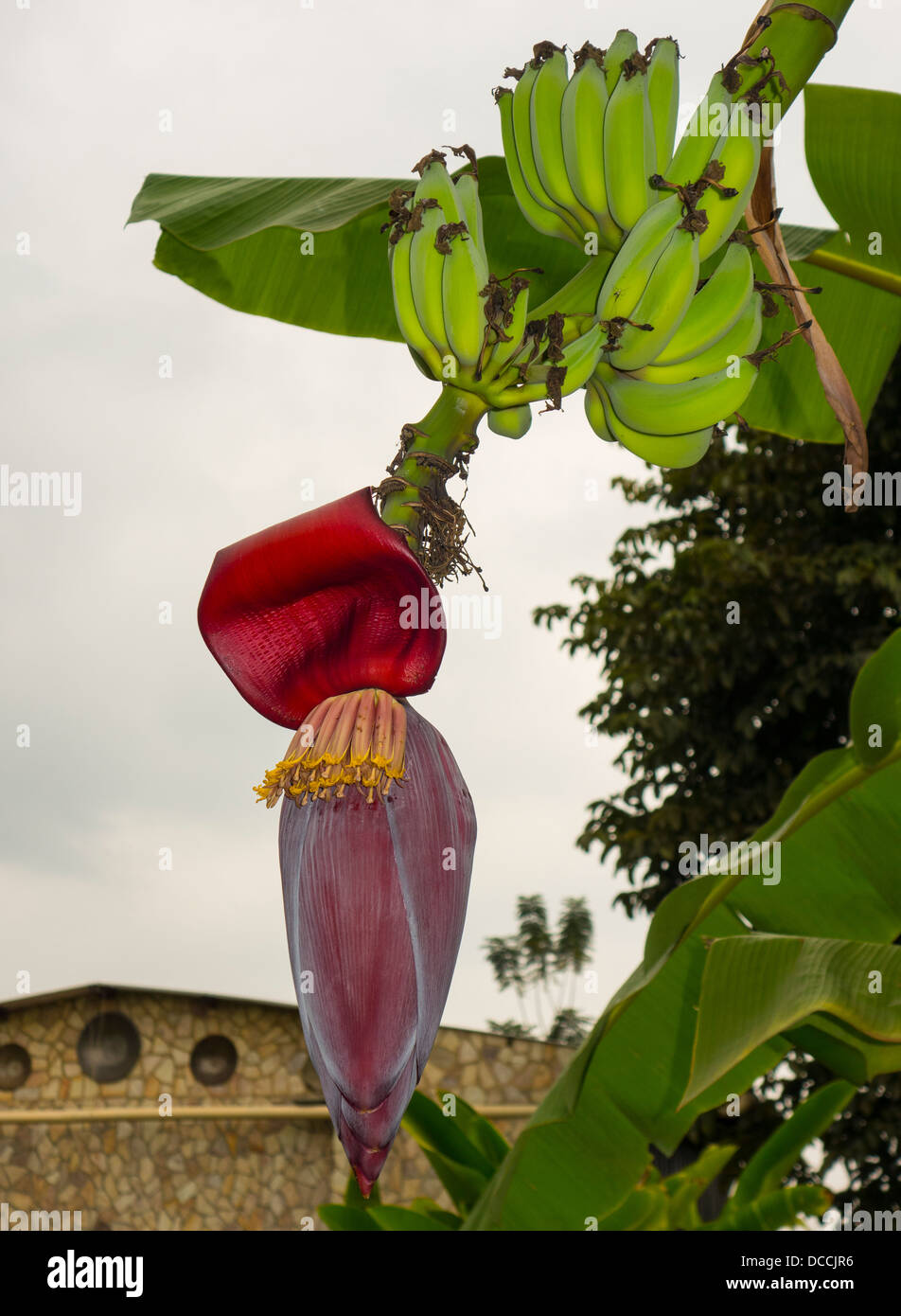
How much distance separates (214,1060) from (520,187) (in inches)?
230

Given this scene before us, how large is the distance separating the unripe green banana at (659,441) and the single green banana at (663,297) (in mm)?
64

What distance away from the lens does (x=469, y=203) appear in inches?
19.7

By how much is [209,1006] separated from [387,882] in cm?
583

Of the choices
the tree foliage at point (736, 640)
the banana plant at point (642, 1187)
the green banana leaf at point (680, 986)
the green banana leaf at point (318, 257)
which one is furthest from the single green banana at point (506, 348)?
the tree foliage at point (736, 640)

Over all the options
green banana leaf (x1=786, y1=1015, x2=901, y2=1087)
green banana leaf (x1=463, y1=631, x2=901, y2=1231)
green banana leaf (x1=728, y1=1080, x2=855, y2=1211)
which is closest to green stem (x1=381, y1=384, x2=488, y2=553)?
green banana leaf (x1=463, y1=631, x2=901, y2=1231)

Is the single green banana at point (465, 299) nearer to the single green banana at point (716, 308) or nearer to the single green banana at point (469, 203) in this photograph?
the single green banana at point (469, 203)

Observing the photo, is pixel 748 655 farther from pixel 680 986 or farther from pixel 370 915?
pixel 370 915

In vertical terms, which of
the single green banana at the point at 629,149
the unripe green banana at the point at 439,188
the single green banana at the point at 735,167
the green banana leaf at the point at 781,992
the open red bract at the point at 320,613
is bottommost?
the green banana leaf at the point at 781,992

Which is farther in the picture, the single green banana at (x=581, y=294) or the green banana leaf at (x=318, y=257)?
the green banana leaf at (x=318, y=257)

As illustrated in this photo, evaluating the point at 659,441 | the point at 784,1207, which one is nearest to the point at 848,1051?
the point at 784,1207

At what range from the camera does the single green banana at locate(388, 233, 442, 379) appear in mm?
474

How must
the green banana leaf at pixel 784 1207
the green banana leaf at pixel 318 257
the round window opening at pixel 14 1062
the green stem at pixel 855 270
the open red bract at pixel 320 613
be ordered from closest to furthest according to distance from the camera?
1. the open red bract at pixel 320 613
2. the green banana leaf at pixel 318 257
3. the green stem at pixel 855 270
4. the green banana leaf at pixel 784 1207
5. the round window opening at pixel 14 1062

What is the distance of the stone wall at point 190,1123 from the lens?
5562mm
